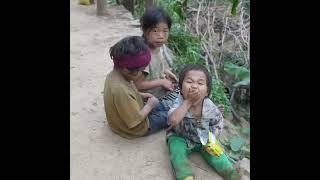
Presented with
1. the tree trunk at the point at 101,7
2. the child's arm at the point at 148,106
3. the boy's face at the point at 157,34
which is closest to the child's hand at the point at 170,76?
the boy's face at the point at 157,34

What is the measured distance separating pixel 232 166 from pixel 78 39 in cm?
366

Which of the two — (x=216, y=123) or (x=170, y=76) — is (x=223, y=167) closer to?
(x=216, y=123)

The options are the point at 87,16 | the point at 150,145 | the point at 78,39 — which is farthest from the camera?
the point at 87,16

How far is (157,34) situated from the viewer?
132 inches

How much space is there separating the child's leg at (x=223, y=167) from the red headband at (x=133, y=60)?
78 cm

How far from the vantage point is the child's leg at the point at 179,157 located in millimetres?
2895

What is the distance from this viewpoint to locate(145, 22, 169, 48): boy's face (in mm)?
3340

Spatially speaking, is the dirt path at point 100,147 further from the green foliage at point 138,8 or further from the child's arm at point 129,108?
the green foliage at point 138,8

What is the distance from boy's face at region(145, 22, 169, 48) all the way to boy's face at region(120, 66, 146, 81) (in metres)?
0.30
